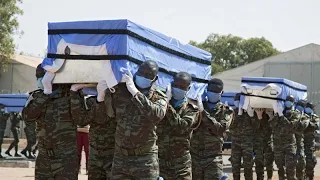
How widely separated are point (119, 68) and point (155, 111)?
642mm

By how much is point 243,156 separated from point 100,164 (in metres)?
6.48

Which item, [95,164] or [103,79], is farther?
[95,164]

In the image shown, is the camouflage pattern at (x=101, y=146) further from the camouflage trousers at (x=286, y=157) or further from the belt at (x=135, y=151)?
the camouflage trousers at (x=286, y=157)

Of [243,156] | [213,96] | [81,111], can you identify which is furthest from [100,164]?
[243,156]

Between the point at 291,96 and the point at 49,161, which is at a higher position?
the point at 291,96

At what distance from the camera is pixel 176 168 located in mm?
8289

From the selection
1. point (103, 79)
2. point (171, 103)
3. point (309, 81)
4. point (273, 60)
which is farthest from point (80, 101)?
point (273, 60)

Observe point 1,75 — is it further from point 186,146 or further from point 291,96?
point 186,146

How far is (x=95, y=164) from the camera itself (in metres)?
8.33

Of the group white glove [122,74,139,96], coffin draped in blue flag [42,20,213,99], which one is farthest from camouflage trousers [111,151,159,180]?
coffin draped in blue flag [42,20,213,99]

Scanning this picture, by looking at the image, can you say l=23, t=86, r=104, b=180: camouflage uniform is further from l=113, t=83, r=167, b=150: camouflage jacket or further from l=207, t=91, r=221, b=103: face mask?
l=207, t=91, r=221, b=103: face mask

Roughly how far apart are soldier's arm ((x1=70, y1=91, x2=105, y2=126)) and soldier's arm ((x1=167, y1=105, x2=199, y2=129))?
0.87 metres

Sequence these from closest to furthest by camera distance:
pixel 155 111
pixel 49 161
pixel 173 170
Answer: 1. pixel 155 111
2. pixel 49 161
3. pixel 173 170

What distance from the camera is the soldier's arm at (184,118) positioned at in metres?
8.14
